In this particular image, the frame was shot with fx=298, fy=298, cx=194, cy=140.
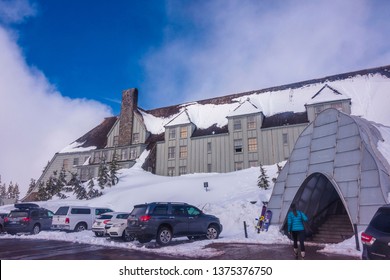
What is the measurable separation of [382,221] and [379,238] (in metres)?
0.41

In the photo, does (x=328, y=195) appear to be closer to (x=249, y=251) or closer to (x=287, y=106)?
(x=249, y=251)

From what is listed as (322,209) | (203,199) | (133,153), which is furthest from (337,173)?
(133,153)

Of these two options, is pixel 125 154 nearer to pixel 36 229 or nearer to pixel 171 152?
pixel 171 152

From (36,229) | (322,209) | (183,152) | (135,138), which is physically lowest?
(36,229)

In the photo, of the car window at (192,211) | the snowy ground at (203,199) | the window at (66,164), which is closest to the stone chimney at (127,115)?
the snowy ground at (203,199)

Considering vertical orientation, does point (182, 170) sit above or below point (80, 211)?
above

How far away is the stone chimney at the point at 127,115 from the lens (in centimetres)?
4041

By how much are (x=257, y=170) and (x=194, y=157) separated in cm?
878

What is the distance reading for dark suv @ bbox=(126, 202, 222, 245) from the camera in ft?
40.5

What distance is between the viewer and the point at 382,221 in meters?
6.10

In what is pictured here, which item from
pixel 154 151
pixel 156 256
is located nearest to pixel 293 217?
pixel 156 256

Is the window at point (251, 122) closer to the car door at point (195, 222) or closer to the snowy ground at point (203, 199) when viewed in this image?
the snowy ground at point (203, 199)

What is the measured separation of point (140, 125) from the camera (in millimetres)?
40562

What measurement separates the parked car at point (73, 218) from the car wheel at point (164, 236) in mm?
8994
